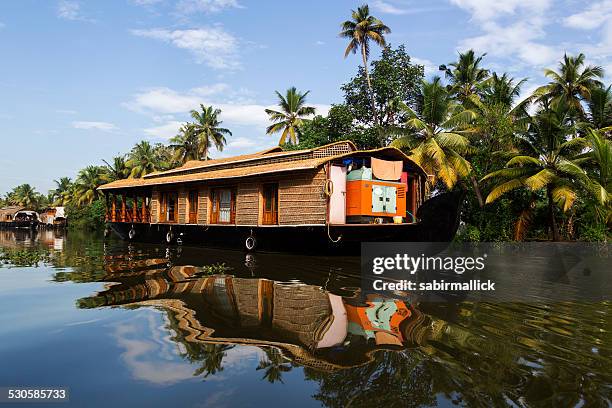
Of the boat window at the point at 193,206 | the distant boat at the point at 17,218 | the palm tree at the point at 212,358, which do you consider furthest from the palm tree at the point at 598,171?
the distant boat at the point at 17,218

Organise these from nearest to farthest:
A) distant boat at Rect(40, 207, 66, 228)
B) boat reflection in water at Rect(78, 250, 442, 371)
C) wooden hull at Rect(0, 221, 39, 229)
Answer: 1. boat reflection in water at Rect(78, 250, 442, 371)
2. wooden hull at Rect(0, 221, 39, 229)
3. distant boat at Rect(40, 207, 66, 228)

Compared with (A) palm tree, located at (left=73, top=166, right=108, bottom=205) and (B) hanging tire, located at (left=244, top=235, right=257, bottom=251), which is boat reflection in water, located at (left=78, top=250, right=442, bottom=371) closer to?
(B) hanging tire, located at (left=244, top=235, right=257, bottom=251)

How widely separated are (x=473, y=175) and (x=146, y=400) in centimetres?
1941

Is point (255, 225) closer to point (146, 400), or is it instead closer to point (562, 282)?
point (562, 282)

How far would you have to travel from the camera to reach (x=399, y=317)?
5.35 meters

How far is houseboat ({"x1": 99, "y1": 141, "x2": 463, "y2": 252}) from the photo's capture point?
11.5 metres

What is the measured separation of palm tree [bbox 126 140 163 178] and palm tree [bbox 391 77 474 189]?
85.0 feet

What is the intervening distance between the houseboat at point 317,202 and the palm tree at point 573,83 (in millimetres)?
13899

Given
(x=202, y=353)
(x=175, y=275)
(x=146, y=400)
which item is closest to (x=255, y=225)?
(x=175, y=275)

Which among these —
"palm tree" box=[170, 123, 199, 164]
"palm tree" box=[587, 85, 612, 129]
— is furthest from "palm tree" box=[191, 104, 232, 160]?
"palm tree" box=[587, 85, 612, 129]

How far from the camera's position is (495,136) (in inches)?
753

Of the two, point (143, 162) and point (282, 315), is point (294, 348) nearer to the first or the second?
point (282, 315)

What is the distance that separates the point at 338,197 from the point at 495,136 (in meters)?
10.7

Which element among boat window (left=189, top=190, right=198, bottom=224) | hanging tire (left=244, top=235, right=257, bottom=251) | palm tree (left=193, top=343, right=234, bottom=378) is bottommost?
palm tree (left=193, top=343, right=234, bottom=378)
